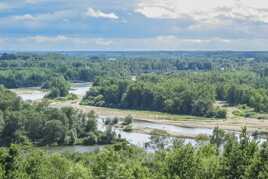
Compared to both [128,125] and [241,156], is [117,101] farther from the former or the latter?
[241,156]

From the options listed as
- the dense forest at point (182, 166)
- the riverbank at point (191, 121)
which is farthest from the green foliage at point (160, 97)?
the dense forest at point (182, 166)

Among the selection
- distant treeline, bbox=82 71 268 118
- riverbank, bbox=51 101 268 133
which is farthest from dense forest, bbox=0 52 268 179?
riverbank, bbox=51 101 268 133

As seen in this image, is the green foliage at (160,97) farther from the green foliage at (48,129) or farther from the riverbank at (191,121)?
the green foliage at (48,129)

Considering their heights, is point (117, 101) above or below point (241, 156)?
below

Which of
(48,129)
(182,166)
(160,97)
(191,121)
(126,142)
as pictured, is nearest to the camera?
(182,166)

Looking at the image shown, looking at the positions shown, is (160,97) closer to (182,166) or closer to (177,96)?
(177,96)

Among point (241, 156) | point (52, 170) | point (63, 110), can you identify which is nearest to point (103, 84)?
point (63, 110)

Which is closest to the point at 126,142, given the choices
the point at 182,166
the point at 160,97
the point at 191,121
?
the point at 182,166

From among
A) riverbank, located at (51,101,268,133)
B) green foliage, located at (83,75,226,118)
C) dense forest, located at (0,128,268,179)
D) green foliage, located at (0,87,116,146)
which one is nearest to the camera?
dense forest, located at (0,128,268,179)

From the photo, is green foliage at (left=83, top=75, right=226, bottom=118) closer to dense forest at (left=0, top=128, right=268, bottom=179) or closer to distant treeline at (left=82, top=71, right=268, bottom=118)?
distant treeline at (left=82, top=71, right=268, bottom=118)

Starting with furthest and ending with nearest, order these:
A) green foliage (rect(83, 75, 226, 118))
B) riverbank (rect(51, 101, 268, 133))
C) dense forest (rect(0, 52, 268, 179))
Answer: green foliage (rect(83, 75, 226, 118)) → riverbank (rect(51, 101, 268, 133)) → dense forest (rect(0, 52, 268, 179))

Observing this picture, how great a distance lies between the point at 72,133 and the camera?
97188 millimetres

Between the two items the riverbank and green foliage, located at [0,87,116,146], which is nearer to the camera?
green foliage, located at [0,87,116,146]

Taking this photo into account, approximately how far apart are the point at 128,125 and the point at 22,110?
22783 mm
